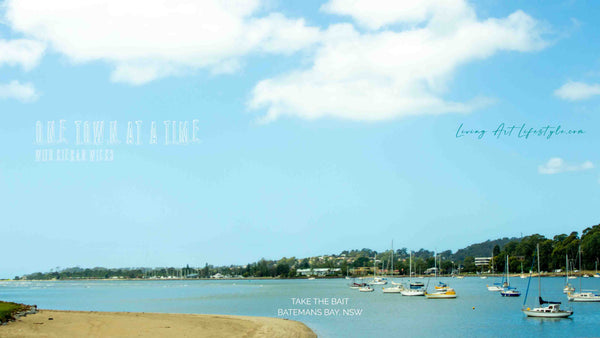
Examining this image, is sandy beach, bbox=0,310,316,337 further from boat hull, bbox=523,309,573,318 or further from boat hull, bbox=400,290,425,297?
boat hull, bbox=400,290,425,297

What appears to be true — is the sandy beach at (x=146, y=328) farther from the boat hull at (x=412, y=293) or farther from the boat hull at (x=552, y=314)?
the boat hull at (x=412, y=293)

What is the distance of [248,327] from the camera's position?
5197cm

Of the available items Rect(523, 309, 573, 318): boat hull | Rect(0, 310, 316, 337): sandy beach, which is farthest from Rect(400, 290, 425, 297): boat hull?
Rect(0, 310, 316, 337): sandy beach

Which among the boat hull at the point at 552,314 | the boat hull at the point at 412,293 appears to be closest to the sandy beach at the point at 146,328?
the boat hull at the point at 552,314

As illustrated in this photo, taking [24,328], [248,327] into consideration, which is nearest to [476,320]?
[248,327]

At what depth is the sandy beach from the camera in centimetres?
4162

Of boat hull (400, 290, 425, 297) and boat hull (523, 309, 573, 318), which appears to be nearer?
boat hull (523, 309, 573, 318)

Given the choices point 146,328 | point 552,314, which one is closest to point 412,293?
point 552,314

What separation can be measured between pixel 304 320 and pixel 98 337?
86.8 ft

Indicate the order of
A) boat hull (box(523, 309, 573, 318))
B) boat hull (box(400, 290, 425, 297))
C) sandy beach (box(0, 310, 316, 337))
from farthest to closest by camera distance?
boat hull (box(400, 290, 425, 297))
boat hull (box(523, 309, 573, 318))
sandy beach (box(0, 310, 316, 337))

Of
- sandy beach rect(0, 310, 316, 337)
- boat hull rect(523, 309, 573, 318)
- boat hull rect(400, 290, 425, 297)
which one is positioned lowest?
boat hull rect(400, 290, 425, 297)

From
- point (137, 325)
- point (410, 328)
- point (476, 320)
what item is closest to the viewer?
point (137, 325)

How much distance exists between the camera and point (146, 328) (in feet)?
157

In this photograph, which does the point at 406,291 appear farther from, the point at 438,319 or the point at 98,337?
the point at 98,337
